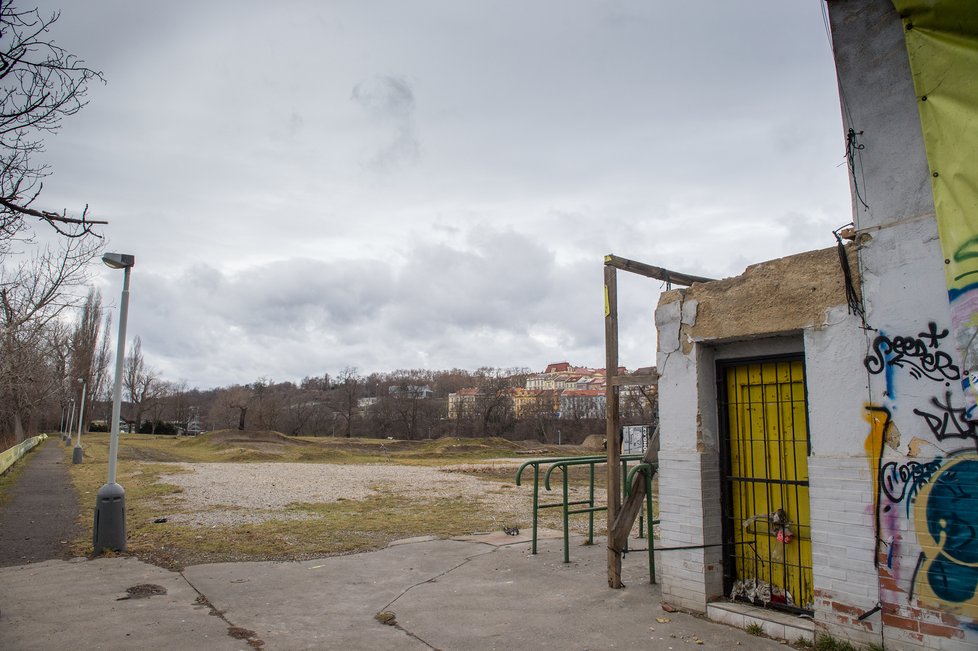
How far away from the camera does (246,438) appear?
4912 cm

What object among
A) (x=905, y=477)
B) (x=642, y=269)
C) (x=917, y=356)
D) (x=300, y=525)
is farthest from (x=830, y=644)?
(x=300, y=525)

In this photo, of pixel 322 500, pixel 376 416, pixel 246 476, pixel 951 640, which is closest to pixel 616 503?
pixel 951 640

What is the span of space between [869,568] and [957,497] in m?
0.78

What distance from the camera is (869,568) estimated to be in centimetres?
438

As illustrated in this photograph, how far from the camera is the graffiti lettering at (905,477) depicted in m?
4.14

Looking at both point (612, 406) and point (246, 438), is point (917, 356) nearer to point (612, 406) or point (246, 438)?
point (612, 406)

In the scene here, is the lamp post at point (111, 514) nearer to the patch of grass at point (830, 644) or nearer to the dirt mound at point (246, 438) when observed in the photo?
the patch of grass at point (830, 644)

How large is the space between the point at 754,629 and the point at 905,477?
1720mm

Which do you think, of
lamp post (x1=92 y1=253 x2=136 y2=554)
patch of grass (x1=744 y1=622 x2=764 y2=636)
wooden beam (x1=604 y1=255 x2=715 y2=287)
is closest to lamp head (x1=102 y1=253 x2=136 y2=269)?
lamp post (x1=92 y1=253 x2=136 y2=554)

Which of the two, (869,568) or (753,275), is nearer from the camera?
(869,568)

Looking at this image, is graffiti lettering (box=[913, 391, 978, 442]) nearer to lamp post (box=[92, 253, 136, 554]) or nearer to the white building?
the white building

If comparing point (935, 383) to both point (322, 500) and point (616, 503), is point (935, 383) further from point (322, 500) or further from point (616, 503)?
point (322, 500)

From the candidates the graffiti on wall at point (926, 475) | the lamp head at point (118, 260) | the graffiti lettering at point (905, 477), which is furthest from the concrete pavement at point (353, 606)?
the lamp head at point (118, 260)

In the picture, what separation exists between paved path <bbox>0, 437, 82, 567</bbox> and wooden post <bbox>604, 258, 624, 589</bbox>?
7.07m
